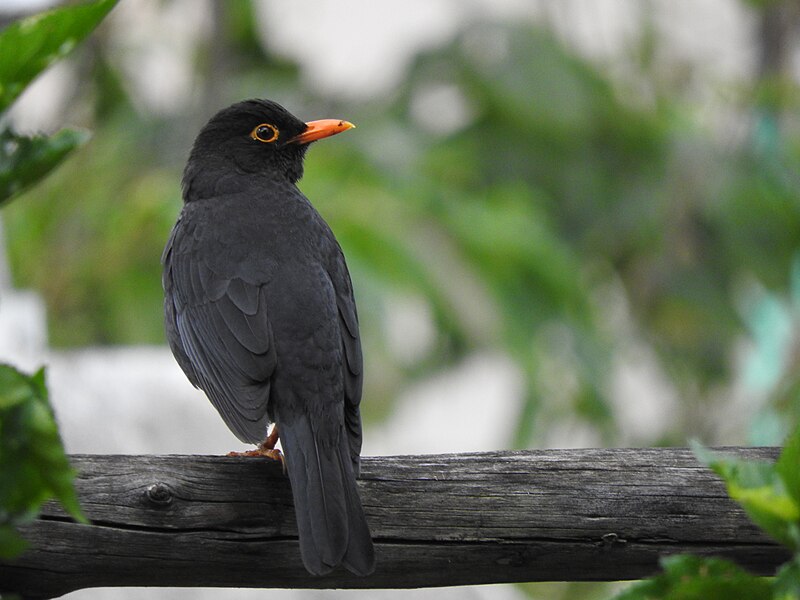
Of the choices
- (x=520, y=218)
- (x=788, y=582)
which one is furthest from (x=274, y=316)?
(x=520, y=218)

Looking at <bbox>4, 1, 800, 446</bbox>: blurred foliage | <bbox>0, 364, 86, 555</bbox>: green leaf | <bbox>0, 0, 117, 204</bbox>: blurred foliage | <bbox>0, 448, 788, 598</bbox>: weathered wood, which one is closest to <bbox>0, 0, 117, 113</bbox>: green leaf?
<bbox>0, 0, 117, 204</bbox>: blurred foliage

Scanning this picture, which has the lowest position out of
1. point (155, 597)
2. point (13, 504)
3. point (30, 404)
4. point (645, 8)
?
point (155, 597)

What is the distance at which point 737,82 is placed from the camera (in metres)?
10.5

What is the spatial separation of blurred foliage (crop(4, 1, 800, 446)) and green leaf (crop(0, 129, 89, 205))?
5.78m

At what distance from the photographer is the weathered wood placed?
272cm

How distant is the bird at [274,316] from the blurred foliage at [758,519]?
35.8 inches

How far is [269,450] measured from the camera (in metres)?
3.39

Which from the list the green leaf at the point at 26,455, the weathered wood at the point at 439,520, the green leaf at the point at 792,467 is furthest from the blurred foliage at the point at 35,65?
the green leaf at the point at 792,467

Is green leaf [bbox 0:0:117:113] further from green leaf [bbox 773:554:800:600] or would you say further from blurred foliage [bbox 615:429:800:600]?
green leaf [bbox 773:554:800:600]

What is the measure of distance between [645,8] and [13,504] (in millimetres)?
9562

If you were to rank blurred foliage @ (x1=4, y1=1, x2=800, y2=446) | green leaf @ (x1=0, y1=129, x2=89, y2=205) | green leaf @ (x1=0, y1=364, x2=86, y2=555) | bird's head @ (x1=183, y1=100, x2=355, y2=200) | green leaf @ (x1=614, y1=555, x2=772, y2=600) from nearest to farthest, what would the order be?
green leaf @ (x1=0, y1=364, x2=86, y2=555)
green leaf @ (x1=614, y1=555, x2=772, y2=600)
green leaf @ (x1=0, y1=129, x2=89, y2=205)
bird's head @ (x1=183, y1=100, x2=355, y2=200)
blurred foliage @ (x1=4, y1=1, x2=800, y2=446)

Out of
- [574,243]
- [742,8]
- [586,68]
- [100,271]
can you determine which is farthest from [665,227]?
[100,271]

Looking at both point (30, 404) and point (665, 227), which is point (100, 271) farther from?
point (30, 404)

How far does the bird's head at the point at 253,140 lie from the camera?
173 inches
